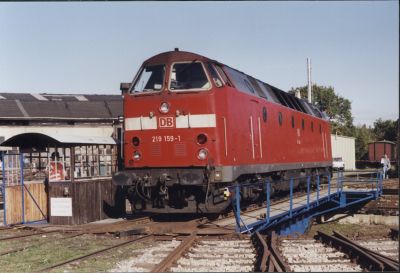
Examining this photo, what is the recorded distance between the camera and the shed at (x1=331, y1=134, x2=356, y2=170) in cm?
4766

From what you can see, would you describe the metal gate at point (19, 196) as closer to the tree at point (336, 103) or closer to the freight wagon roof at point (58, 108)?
the freight wagon roof at point (58, 108)

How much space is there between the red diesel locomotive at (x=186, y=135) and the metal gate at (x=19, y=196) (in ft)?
11.3

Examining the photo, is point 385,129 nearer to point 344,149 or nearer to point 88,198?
point 344,149

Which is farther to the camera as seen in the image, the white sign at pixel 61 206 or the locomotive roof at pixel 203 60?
the white sign at pixel 61 206

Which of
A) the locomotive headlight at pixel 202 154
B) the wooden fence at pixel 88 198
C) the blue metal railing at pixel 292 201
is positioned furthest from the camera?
the wooden fence at pixel 88 198

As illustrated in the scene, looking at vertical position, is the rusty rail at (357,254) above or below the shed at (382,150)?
below

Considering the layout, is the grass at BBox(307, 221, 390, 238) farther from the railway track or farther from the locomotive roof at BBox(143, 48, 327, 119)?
the railway track

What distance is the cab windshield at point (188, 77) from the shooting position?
11489mm

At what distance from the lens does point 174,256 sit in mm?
8180

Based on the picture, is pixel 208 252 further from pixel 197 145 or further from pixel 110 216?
pixel 110 216

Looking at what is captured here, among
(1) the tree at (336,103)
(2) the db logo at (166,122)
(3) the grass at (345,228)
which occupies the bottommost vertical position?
(3) the grass at (345,228)

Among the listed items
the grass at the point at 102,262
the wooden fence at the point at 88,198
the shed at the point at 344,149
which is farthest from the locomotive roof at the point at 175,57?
the shed at the point at 344,149

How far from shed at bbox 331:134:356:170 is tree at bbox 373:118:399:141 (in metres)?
23.5

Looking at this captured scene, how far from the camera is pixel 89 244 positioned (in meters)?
10.1
